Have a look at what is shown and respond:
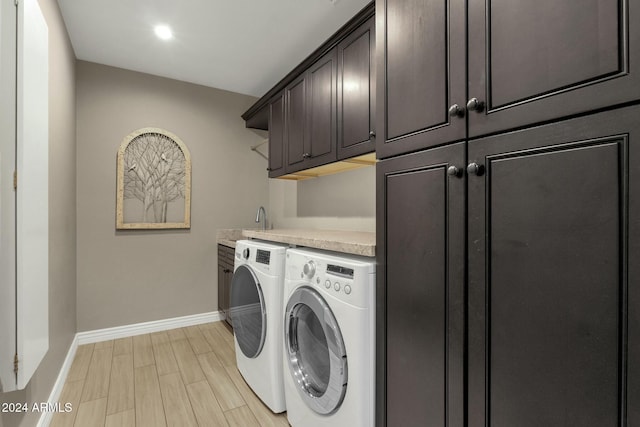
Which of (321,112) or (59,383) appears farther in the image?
(321,112)

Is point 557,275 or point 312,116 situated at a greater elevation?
point 312,116

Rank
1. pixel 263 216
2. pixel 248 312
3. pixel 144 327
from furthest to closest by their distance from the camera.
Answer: pixel 263 216 → pixel 144 327 → pixel 248 312

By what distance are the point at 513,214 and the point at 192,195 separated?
302cm

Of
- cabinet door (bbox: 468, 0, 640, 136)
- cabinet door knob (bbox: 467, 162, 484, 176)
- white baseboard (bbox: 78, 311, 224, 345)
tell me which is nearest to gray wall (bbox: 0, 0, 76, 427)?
white baseboard (bbox: 78, 311, 224, 345)

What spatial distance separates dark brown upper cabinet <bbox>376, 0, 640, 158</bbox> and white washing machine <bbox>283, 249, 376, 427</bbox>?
57cm

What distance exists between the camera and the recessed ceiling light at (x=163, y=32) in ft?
7.36

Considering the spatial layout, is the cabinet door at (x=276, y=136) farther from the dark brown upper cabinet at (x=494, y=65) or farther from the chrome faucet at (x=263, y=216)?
the dark brown upper cabinet at (x=494, y=65)

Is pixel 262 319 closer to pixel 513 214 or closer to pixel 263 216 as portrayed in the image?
pixel 513 214

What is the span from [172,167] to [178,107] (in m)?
0.63

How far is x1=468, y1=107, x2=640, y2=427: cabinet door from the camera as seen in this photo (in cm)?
63

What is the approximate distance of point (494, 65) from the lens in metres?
0.83

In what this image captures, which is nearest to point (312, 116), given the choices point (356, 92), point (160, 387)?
point (356, 92)

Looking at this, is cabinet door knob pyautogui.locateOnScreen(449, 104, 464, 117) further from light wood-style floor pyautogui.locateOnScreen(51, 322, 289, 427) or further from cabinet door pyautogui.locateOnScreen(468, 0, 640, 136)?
light wood-style floor pyautogui.locateOnScreen(51, 322, 289, 427)

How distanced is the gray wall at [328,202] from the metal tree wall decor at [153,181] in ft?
3.26
